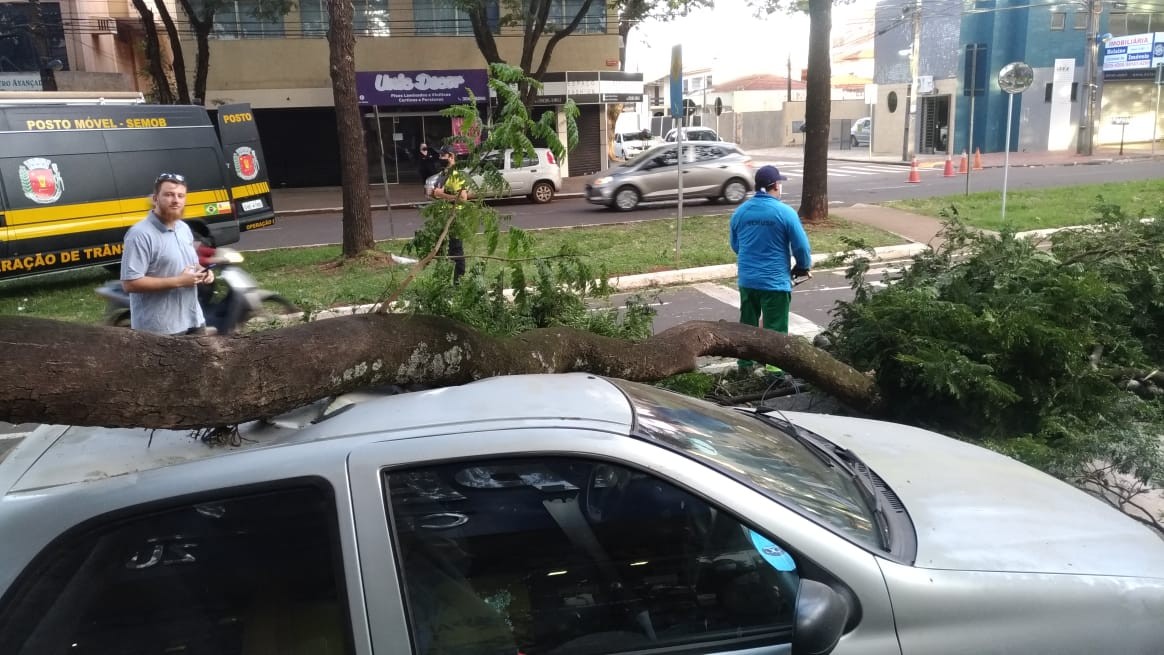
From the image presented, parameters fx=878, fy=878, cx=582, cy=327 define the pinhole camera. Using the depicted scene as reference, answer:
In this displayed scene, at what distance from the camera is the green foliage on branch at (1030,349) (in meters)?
4.61

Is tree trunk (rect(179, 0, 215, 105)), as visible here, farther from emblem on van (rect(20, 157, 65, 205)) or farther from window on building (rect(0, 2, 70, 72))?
emblem on van (rect(20, 157, 65, 205))

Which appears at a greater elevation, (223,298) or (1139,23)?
(1139,23)

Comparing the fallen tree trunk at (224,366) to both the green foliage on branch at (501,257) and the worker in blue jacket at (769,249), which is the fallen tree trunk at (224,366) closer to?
the green foliage on branch at (501,257)

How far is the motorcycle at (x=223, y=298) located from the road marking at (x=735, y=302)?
521cm

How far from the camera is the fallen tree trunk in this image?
2633 millimetres

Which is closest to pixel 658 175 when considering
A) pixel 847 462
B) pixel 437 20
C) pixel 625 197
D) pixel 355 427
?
pixel 625 197

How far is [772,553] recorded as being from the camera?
2.24 meters

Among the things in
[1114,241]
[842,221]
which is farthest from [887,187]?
[1114,241]

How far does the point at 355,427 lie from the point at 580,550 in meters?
0.69

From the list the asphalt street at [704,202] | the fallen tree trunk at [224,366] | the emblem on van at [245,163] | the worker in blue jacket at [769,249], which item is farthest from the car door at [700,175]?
the fallen tree trunk at [224,366]

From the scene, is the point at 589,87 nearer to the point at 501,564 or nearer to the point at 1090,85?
the point at 1090,85

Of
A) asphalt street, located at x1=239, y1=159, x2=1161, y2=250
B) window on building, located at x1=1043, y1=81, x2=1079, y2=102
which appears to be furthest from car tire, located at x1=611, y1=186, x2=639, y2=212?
window on building, located at x1=1043, y1=81, x2=1079, y2=102

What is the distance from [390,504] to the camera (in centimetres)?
212

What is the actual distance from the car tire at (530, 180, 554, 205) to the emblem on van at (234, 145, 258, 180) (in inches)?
380
